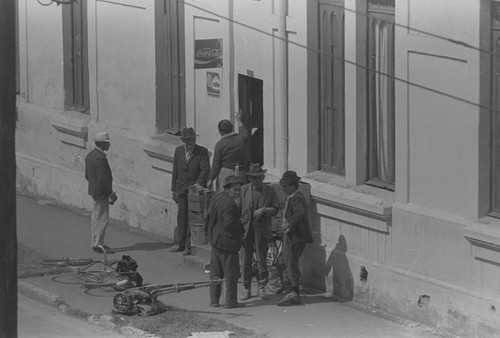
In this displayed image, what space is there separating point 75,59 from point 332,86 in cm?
699

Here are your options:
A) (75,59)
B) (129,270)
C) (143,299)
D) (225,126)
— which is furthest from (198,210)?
(75,59)

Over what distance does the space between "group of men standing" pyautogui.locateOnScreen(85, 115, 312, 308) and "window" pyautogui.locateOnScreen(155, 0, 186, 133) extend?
187 cm

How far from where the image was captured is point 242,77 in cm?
1836

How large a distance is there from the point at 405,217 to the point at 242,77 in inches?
158

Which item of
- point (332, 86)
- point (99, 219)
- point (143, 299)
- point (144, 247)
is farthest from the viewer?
point (144, 247)

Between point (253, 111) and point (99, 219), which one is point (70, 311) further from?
point (253, 111)

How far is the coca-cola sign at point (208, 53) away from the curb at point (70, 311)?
4.04 metres

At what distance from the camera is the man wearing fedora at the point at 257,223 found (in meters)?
16.2

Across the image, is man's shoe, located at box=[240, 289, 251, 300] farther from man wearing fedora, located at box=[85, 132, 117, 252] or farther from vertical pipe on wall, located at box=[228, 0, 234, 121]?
vertical pipe on wall, located at box=[228, 0, 234, 121]

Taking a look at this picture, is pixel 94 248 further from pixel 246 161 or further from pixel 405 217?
pixel 405 217

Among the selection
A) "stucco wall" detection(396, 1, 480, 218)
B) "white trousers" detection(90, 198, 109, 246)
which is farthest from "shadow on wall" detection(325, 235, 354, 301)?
"white trousers" detection(90, 198, 109, 246)

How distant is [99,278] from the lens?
1697cm

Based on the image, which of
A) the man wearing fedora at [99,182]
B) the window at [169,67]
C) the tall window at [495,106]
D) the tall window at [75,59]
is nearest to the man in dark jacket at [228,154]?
the man wearing fedora at [99,182]

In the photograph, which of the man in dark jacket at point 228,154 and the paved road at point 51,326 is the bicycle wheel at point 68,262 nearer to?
the paved road at point 51,326
